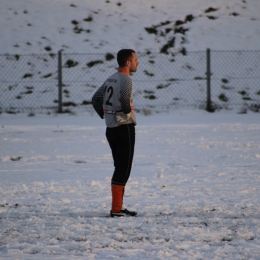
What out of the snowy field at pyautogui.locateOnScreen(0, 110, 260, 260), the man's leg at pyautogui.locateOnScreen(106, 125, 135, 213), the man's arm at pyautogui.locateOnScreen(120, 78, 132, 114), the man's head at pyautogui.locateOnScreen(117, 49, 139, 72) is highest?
the man's head at pyautogui.locateOnScreen(117, 49, 139, 72)

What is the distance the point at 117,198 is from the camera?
16.2ft

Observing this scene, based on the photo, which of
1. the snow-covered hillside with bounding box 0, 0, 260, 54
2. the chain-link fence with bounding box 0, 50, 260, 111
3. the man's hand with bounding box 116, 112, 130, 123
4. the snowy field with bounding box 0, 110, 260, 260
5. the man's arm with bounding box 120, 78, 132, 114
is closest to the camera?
the snowy field with bounding box 0, 110, 260, 260

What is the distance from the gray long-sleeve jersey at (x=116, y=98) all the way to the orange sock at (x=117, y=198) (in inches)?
21.4

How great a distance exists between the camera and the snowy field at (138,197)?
389 cm

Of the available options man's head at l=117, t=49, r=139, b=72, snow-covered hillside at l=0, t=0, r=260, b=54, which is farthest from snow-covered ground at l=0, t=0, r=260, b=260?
snow-covered hillside at l=0, t=0, r=260, b=54

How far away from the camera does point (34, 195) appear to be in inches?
228

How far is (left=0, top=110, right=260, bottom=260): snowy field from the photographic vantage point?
3895mm

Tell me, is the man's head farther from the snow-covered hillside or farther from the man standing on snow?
the snow-covered hillside

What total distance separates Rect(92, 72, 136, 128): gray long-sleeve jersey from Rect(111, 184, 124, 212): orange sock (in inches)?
21.4

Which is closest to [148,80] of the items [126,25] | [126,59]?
[126,25]

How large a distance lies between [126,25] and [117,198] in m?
17.0

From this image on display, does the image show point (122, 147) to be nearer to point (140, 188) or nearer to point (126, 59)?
point (126, 59)

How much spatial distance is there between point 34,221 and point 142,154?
4229mm

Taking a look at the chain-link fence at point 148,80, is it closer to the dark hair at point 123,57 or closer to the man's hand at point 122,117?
the dark hair at point 123,57
